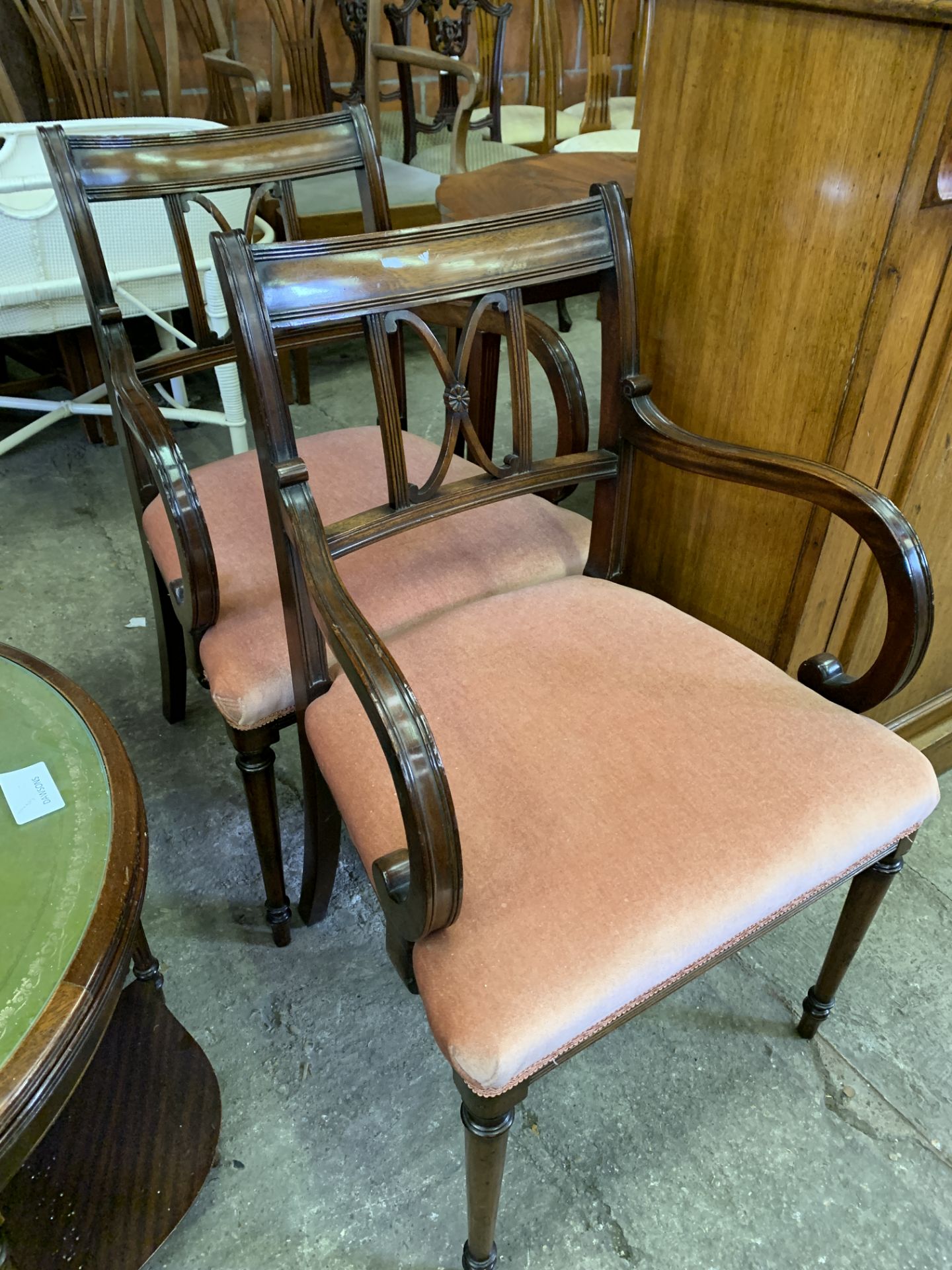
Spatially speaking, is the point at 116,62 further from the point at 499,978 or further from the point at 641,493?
the point at 499,978

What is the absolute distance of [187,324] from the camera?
3244 mm

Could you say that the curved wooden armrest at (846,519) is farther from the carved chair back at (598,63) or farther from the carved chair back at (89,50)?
the carved chair back at (598,63)

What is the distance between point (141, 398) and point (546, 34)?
119 inches

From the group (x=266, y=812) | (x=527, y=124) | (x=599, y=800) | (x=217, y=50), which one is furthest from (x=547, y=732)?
(x=527, y=124)

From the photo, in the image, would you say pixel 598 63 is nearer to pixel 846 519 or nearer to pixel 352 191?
pixel 352 191

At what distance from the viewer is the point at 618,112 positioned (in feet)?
12.2

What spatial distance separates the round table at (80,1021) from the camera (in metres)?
0.68

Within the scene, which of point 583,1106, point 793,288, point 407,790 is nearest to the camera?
point 407,790

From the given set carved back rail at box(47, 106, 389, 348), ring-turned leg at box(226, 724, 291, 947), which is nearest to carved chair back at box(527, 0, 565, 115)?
carved back rail at box(47, 106, 389, 348)

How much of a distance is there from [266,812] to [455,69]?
2.31 meters

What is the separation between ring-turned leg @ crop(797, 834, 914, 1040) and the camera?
0.98 metres

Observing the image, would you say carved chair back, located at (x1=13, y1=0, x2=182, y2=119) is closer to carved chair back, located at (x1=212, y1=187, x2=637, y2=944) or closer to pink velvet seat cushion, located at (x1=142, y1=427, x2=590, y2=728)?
pink velvet seat cushion, located at (x1=142, y1=427, x2=590, y2=728)

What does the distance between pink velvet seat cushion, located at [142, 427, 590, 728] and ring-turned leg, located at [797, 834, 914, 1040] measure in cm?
52

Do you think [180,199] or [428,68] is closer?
[180,199]
